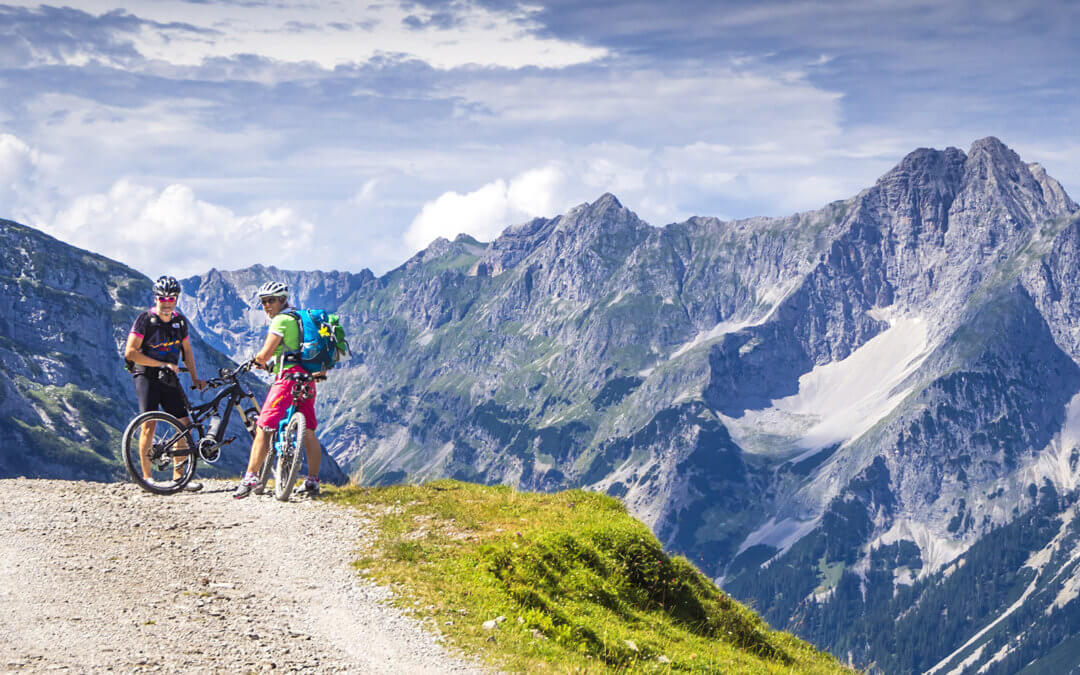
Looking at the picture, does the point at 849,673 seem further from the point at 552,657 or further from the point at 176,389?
the point at 176,389

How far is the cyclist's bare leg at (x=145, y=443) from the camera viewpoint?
63.4ft

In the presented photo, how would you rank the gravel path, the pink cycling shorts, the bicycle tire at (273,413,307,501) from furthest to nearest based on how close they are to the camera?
the pink cycling shorts, the bicycle tire at (273,413,307,501), the gravel path

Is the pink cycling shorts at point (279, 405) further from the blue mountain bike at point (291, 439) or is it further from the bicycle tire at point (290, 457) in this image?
the bicycle tire at point (290, 457)

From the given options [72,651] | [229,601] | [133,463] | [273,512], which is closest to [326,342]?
[273,512]

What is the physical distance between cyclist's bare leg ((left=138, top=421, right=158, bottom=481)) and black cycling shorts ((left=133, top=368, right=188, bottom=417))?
56 centimetres

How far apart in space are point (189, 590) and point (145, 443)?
6957mm

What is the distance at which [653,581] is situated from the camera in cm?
1698

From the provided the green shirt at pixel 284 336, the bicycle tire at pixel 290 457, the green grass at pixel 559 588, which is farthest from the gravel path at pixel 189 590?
the green shirt at pixel 284 336

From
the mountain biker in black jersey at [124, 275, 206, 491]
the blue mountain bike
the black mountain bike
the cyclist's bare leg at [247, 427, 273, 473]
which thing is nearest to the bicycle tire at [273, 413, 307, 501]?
the blue mountain bike

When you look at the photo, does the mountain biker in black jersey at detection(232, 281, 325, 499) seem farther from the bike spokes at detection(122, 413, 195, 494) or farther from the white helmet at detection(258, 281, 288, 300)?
the bike spokes at detection(122, 413, 195, 494)

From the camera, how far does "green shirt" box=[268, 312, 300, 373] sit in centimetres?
1881

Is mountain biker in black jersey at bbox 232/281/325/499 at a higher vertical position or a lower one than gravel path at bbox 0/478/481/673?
higher

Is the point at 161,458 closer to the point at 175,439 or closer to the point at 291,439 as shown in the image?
the point at 175,439

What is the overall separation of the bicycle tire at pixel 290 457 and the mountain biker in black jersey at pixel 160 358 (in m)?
2.46
